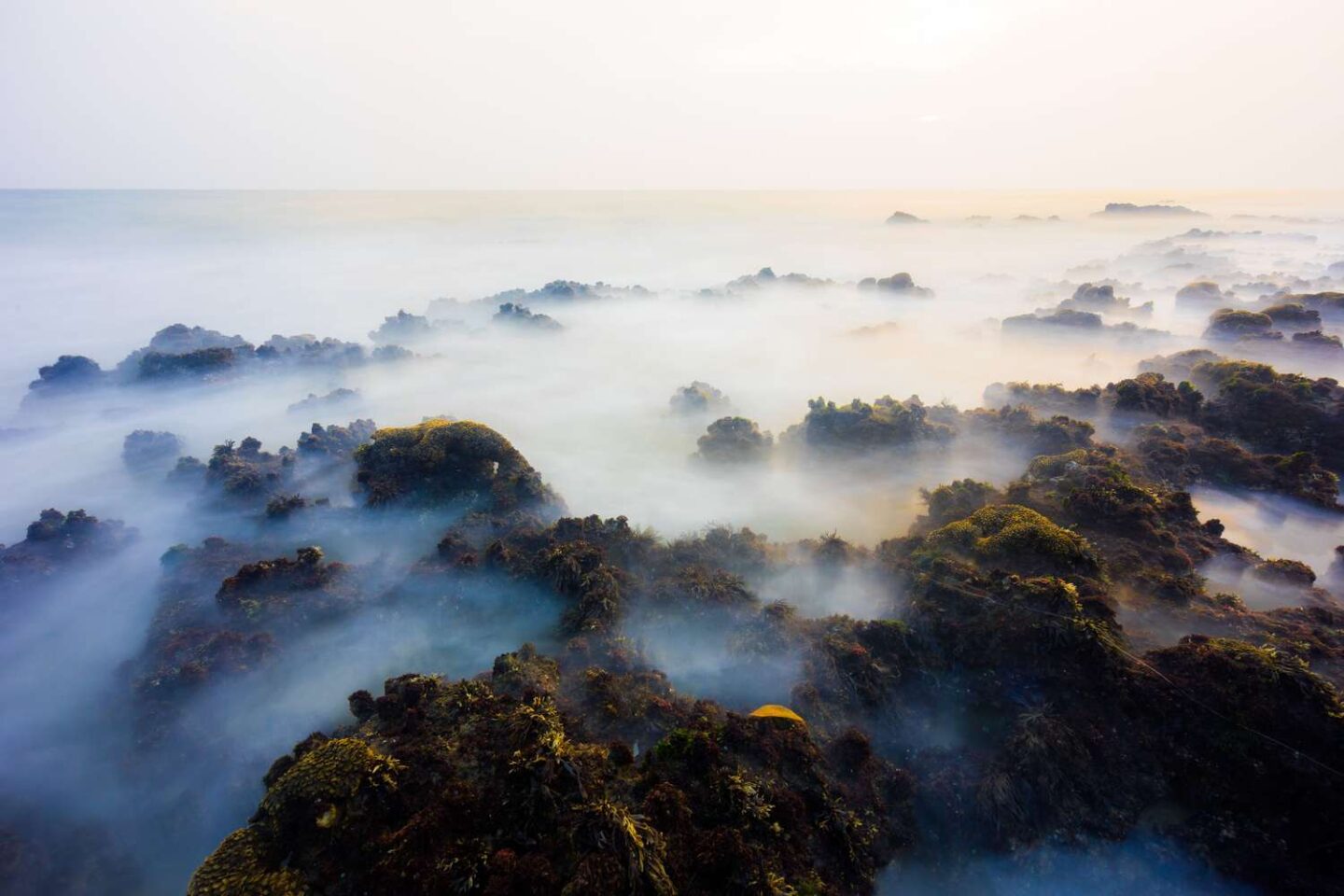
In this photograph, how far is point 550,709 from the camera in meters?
9.00

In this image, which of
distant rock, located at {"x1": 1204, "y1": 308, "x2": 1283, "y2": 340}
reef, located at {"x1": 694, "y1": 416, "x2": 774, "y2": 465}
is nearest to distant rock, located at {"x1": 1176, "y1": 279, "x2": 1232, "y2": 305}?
distant rock, located at {"x1": 1204, "y1": 308, "x2": 1283, "y2": 340}

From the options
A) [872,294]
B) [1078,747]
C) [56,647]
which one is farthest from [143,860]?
[872,294]

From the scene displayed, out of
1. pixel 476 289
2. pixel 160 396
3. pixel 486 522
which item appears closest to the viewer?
pixel 486 522

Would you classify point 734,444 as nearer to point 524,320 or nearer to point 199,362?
point 524,320

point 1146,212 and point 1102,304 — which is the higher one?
point 1146,212

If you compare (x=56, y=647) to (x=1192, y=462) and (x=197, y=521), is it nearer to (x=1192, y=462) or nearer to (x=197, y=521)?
(x=197, y=521)

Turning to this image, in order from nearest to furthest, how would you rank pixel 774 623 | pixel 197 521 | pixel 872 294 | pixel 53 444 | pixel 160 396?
Answer: pixel 774 623 < pixel 197 521 < pixel 53 444 < pixel 160 396 < pixel 872 294

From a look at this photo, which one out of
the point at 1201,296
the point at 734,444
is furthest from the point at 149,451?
the point at 1201,296

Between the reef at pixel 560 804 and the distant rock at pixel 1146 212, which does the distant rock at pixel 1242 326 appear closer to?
the reef at pixel 560 804

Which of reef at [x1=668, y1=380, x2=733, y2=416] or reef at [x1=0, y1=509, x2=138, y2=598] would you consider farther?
reef at [x1=668, y1=380, x2=733, y2=416]

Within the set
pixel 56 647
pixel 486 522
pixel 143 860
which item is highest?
pixel 486 522

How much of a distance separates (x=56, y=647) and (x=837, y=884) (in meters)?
17.8

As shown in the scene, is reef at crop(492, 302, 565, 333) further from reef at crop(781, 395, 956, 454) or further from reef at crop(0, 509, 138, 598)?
reef at crop(0, 509, 138, 598)

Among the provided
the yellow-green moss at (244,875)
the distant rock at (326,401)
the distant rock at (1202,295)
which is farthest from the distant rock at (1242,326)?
the distant rock at (326,401)
